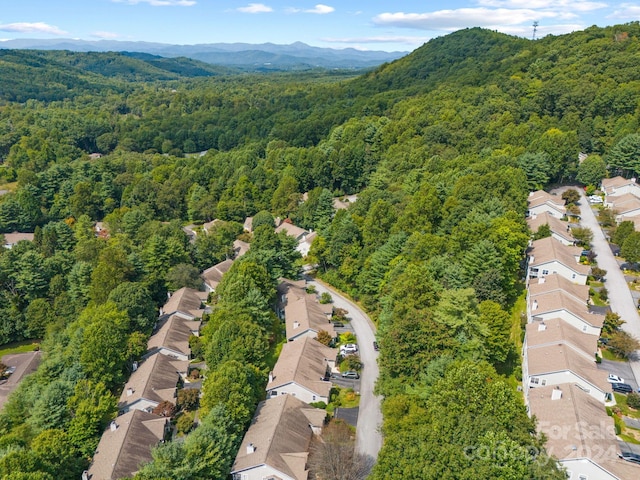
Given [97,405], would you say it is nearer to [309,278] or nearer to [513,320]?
[309,278]

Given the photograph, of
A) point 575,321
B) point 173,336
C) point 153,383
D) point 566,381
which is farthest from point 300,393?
point 575,321

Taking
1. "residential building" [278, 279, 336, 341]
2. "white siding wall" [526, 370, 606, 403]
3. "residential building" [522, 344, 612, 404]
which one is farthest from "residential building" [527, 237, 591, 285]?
"residential building" [278, 279, 336, 341]

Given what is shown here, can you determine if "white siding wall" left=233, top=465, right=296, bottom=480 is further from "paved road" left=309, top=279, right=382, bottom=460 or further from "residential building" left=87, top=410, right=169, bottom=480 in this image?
"residential building" left=87, top=410, right=169, bottom=480

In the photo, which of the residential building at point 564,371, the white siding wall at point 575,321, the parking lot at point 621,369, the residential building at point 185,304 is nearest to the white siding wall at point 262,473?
the residential building at point 564,371

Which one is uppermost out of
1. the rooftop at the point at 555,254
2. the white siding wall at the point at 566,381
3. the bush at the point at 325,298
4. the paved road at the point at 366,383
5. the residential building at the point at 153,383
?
the rooftop at the point at 555,254

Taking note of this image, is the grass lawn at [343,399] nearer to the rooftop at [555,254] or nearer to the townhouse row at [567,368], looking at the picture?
the townhouse row at [567,368]

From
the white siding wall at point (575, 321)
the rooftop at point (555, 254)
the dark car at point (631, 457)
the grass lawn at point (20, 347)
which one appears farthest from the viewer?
the grass lawn at point (20, 347)
